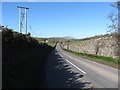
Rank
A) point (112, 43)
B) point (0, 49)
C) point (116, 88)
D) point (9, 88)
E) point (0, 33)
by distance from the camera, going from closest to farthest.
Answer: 1. point (9, 88)
2. point (0, 49)
3. point (0, 33)
4. point (116, 88)
5. point (112, 43)

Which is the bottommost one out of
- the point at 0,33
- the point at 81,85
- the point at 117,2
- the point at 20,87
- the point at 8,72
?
the point at 81,85

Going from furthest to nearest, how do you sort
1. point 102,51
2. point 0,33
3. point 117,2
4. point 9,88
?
point 102,51
point 117,2
point 0,33
point 9,88

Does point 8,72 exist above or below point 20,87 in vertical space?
above

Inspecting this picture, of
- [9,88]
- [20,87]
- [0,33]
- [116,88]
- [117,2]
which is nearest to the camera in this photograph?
[9,88]

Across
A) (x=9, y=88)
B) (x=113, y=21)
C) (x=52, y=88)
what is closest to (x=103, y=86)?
(x=52, y=88)

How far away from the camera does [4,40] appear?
7.32 metres

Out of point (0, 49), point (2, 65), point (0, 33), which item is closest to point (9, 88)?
point (2, 65)

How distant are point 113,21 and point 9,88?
18.3 metres

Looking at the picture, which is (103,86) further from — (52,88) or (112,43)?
(112,43)

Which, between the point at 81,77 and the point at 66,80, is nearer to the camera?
the point at 66,80

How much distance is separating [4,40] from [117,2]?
53.9 feet

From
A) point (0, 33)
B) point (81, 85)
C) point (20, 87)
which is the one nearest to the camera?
point (20, 87)

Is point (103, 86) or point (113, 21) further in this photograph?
point (113, 21)

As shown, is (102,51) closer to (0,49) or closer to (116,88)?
(116,88)
